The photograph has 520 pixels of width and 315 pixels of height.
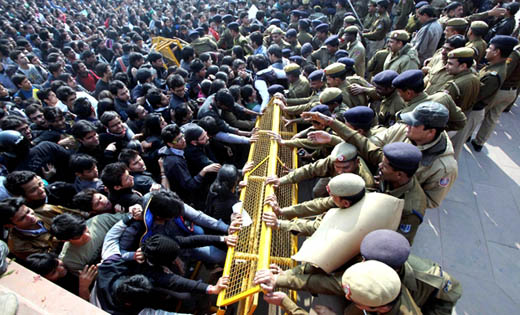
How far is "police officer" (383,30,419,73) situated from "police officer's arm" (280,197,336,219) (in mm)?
3493

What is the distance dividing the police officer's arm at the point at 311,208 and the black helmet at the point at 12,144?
3255mm

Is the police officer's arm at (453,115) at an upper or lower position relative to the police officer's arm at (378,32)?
lower

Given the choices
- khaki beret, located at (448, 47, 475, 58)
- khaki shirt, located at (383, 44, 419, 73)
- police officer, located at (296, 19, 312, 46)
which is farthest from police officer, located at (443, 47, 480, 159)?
police officer, located at (296, 19, 312, 46)

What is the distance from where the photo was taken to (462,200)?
418cm

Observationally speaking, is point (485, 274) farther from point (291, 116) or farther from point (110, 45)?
A: point (110, 45)

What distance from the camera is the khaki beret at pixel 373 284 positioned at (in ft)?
4.48

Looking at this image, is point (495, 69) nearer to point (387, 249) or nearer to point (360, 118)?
point (360, 118)

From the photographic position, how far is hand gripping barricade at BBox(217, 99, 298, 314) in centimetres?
222

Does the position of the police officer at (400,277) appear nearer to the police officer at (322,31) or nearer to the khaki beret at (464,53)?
the khaki beret at (464,53)

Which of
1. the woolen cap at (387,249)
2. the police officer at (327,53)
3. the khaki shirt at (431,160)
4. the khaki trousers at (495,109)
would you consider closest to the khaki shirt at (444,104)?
the khaki shirt at (431,160)

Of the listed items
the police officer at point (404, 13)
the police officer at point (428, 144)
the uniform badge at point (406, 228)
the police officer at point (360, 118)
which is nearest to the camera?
the uniform badge at point (406, 228)

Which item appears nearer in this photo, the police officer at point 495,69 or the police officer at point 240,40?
the police officer at point 495,69

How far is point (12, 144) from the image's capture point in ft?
10.4

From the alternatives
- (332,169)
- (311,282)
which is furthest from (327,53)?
(311,282)
